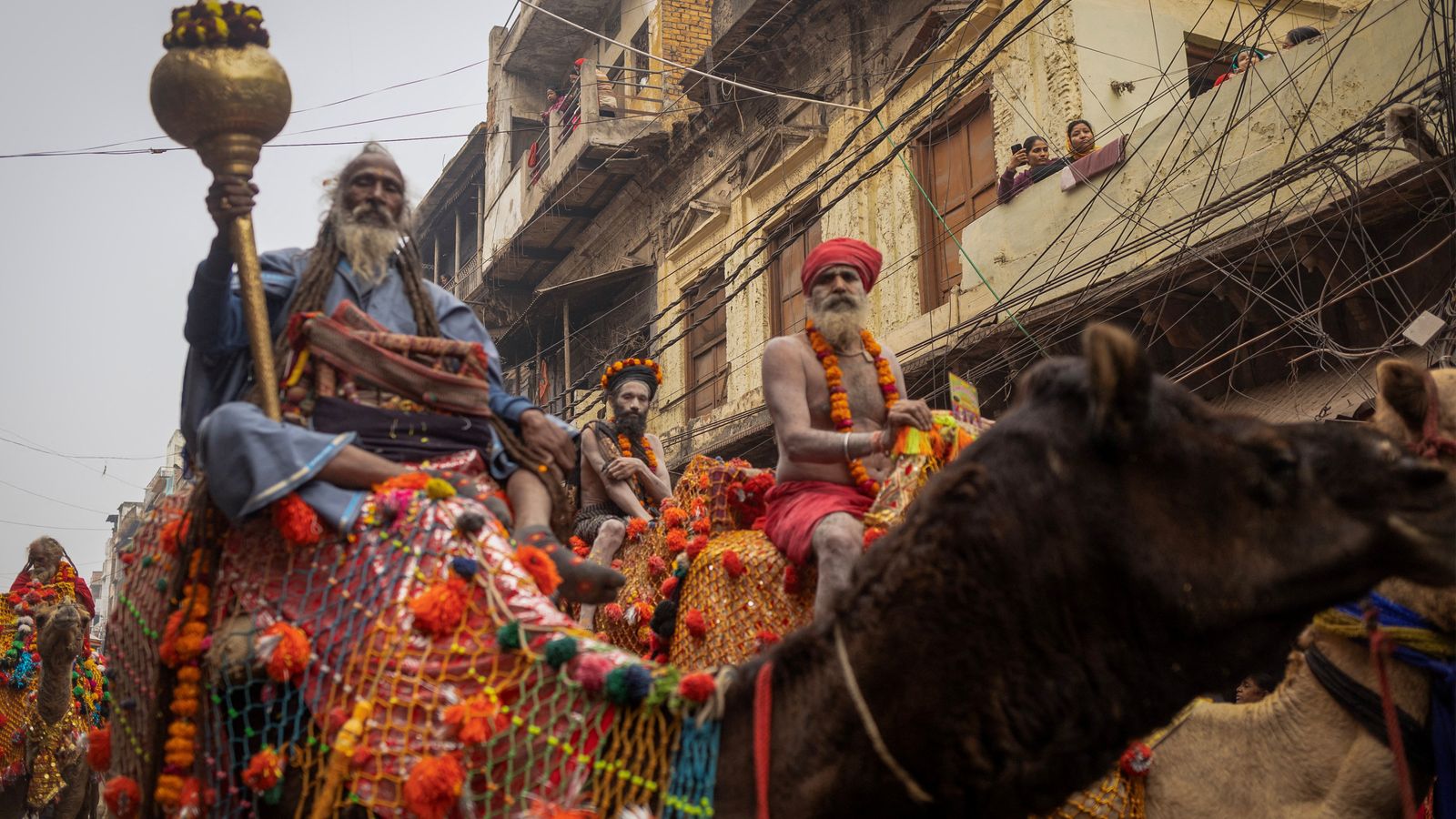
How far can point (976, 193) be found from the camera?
1336 cm

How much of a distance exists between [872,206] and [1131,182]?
6.05m

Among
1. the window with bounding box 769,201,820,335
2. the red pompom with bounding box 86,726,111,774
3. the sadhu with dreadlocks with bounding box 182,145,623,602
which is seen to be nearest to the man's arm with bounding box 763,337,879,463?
the sadhu with dreadlocks with bounding box 182,145,623,602

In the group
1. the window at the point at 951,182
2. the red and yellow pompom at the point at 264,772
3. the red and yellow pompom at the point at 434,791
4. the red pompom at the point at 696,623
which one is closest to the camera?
the red and yellow pompom at the point at 434,791

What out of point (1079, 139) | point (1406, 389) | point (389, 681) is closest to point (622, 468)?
point (1406, 389)

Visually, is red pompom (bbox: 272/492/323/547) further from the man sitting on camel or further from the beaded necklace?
the man sitting on camel

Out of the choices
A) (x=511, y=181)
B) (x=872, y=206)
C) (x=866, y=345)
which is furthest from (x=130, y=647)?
(x=511, y=181)

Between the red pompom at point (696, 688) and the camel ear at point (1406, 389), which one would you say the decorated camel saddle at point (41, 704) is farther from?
the camel ear at point (1406, 389)

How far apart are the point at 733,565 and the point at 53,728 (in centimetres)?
715

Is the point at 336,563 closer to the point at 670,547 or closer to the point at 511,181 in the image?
the point at 670,547

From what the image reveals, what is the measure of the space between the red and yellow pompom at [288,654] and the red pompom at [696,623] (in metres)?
2.33

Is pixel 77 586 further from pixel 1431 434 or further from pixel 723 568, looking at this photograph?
pixel 1431 434

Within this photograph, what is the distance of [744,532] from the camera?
512 cm

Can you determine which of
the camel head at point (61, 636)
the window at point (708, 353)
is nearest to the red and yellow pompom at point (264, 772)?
the camel head at point (61, 636)

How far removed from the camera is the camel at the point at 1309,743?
3.57 metres
